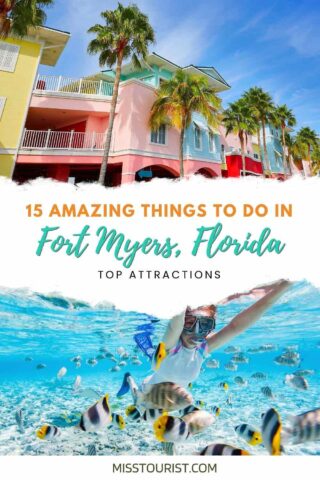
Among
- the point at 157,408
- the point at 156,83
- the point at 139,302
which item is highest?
the point at 156,83

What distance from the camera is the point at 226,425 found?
5410 mm

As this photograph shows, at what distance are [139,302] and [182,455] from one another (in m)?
2.01

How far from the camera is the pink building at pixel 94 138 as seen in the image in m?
16.3

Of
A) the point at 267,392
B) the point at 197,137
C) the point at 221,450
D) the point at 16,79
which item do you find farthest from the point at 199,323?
the point at 16,79

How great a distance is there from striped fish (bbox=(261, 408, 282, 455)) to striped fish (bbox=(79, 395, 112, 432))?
77.8 inches

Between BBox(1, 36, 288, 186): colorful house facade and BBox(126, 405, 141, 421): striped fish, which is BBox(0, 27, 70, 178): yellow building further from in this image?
BBox(126, 405, 141, 421): striped fish

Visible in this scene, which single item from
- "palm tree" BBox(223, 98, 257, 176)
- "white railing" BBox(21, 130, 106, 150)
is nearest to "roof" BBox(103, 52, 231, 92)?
"palm tree" BBox(223, 98, 257, 176)

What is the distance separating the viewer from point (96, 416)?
12.7 feet

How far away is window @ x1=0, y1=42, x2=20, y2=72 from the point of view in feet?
54.3

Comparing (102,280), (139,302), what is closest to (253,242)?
(139,302)

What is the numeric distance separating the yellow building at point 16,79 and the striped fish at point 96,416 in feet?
47.7

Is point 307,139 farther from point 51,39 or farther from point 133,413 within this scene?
point 133,413

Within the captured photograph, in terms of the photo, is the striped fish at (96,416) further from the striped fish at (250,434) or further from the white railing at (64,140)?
the white railing at (64,140)
